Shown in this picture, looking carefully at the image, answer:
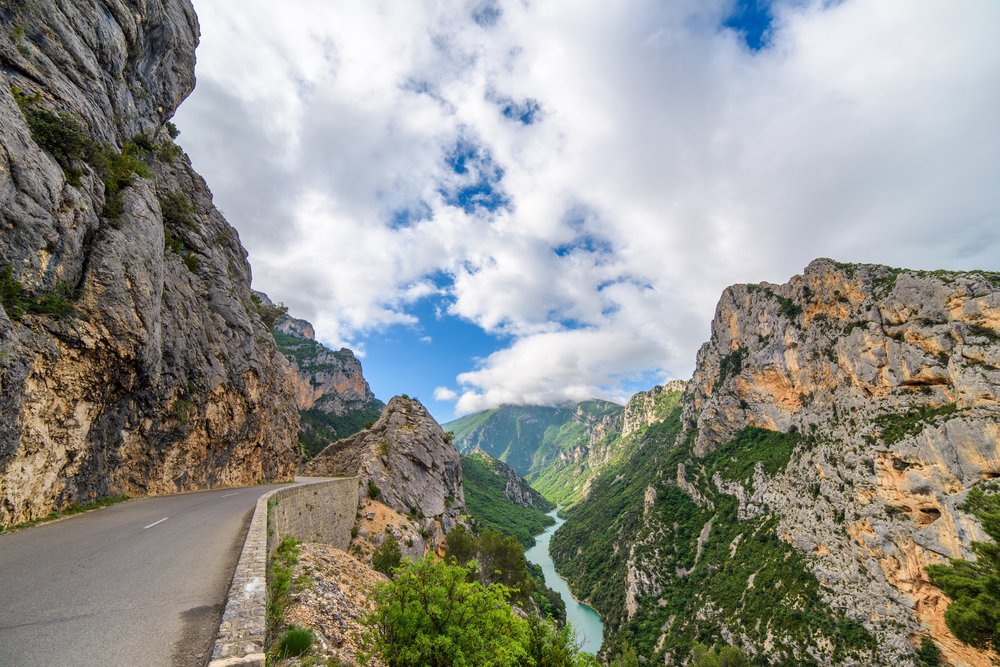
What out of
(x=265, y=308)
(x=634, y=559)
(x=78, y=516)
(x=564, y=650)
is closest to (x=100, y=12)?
(x=265, y=308)

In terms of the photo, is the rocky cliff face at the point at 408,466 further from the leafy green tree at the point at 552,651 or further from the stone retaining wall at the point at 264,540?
the leafy green tree at the point at 552,651

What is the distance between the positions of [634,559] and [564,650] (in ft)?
275

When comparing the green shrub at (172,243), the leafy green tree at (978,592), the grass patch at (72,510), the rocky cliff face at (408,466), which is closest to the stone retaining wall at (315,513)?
the rocky cliff face at (408,466)

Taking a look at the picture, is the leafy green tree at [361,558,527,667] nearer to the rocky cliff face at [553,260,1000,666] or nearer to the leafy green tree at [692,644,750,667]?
the rocky cliff face at [553,260,1000,666]

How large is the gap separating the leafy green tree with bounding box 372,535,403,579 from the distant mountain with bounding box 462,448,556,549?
85184 millimetres

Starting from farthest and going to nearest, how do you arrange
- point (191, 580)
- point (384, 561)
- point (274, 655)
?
point (384, 561) < point (191, 580) < point (274, 655)

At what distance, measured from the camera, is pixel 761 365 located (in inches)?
2992

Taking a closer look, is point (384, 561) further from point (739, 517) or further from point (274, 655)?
point (739, 517)

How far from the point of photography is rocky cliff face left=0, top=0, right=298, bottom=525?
11.1 m

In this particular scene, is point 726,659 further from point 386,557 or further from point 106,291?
point 106,291

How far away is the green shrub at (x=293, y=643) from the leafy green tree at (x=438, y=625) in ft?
5.79

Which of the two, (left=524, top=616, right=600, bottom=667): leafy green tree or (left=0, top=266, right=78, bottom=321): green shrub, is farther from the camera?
(left=0, top=266, right=78, bottom=321): green shrub

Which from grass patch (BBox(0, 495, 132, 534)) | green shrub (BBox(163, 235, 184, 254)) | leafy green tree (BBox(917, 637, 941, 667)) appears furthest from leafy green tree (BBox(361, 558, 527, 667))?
leafy green tree (BBox(917, 637, 941, 667))

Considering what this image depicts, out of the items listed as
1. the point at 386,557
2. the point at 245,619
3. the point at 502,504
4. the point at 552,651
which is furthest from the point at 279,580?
the point at 502,504
